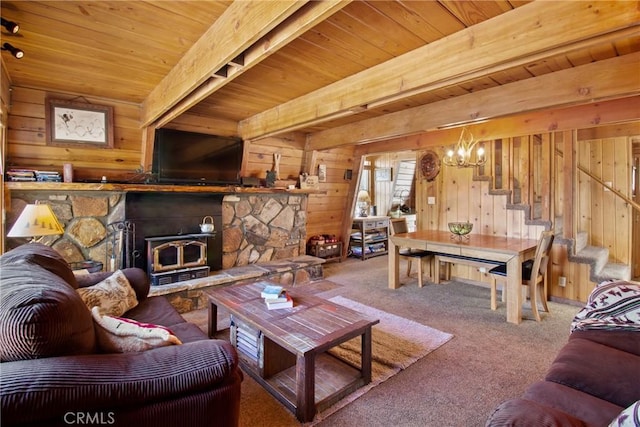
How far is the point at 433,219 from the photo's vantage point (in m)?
5.19

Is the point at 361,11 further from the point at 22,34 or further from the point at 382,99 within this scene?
the point at 22,34

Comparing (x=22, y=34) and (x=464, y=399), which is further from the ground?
(x=22, y=34)

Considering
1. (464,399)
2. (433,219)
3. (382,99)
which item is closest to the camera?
(464,399)

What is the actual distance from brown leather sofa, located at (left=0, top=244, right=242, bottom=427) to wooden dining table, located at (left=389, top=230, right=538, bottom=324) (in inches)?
119

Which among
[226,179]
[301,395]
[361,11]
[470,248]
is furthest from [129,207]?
[470,248]

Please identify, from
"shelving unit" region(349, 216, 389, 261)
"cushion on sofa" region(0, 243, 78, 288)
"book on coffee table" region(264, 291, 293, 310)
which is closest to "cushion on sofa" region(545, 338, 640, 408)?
"book on coffee table" region(264, 291, 293, 310)

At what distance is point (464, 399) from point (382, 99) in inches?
87.3

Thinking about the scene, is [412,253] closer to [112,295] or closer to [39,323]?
[112,295]

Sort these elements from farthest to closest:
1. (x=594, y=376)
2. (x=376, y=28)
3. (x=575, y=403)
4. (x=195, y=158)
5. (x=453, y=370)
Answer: (x=195, y=158)
(x=453, y=370)
(x=376, y=28)
(x=594, y=376)
(x=575, y=403)

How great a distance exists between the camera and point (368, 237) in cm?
680

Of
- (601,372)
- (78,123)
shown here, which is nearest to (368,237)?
(78,123)

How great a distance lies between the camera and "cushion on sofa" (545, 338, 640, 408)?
4.40ft

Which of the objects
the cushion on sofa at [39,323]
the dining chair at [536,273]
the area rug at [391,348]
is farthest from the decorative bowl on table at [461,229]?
the cushion on sofa at [39,323]

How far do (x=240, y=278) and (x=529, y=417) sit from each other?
3358 mm
